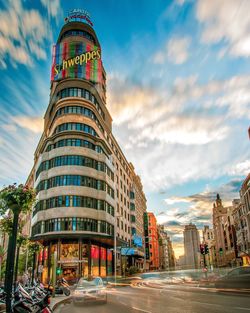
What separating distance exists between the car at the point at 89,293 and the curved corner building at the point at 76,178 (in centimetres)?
2842

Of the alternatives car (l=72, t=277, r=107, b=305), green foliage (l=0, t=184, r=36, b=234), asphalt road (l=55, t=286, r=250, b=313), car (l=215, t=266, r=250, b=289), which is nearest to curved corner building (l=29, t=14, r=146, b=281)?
car (l=72, t=277, r=107, b=305)

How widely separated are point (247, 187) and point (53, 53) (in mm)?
51441

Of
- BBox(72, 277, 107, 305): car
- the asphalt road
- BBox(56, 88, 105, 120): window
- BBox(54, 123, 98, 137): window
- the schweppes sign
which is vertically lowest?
the asphalt road

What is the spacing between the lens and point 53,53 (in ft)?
217

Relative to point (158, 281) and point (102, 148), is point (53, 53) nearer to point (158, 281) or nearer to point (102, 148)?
point (102, 148)

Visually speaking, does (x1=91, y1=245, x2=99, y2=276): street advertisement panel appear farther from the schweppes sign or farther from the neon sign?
the neon sign

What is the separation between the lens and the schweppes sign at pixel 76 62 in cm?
5956

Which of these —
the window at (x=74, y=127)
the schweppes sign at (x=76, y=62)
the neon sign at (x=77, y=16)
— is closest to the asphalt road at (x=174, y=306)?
the window at (x=74, y=127)

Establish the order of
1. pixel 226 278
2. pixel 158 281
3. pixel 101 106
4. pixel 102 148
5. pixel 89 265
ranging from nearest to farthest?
pixel 226 278
pixel 158 281
pixel 89 265
pixel 102 148
pixel 101 106

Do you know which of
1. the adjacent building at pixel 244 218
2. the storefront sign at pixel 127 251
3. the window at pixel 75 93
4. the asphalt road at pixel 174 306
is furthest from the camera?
the adjacent building at pixel 244 218

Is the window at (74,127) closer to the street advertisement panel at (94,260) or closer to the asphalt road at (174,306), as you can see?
the street advertisement panel at (94,260)

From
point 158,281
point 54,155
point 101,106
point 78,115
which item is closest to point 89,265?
point 158,281

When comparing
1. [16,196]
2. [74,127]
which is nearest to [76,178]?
[74,127]

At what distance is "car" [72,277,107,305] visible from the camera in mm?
15172
